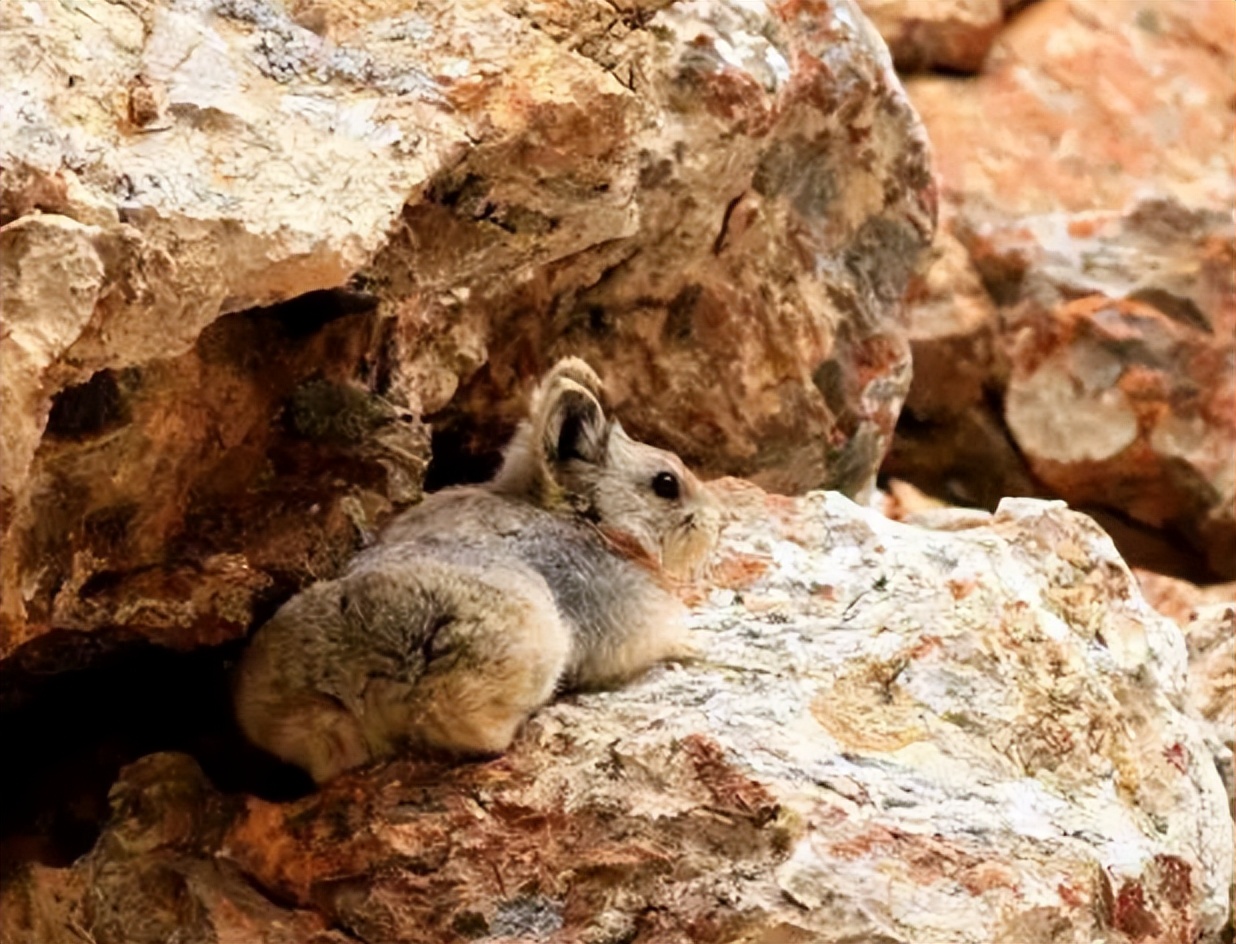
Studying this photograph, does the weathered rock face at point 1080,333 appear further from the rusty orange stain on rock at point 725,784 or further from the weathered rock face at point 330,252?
the rusty orange stain on rock at point 725,784

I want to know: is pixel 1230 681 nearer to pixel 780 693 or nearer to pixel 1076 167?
pixel 780 693

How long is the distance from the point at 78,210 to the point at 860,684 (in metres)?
1.50

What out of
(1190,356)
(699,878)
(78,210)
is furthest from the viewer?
(1190,356)

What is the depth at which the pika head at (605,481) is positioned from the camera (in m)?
3.25

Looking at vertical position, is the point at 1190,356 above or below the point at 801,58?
below

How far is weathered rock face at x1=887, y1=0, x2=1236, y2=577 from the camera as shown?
20.0ft

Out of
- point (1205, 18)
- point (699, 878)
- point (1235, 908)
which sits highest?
point (1205, 18)

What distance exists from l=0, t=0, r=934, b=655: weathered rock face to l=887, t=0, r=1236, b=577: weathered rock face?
2.36 m

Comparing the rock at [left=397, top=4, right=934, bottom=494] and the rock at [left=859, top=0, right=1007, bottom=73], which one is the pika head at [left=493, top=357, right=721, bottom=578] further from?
the rock at [left=859, top=0, right=1007, bottom=73]

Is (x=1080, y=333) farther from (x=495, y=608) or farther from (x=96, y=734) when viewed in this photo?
(x=96, y=734)

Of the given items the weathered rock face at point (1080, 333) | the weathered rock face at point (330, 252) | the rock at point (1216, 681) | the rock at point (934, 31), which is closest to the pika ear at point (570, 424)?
the weathered rock face at point (330, 252)

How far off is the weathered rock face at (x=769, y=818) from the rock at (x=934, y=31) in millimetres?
4180

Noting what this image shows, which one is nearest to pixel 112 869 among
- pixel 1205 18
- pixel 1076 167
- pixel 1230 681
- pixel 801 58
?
pixel 801 58

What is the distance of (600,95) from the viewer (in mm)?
2697
